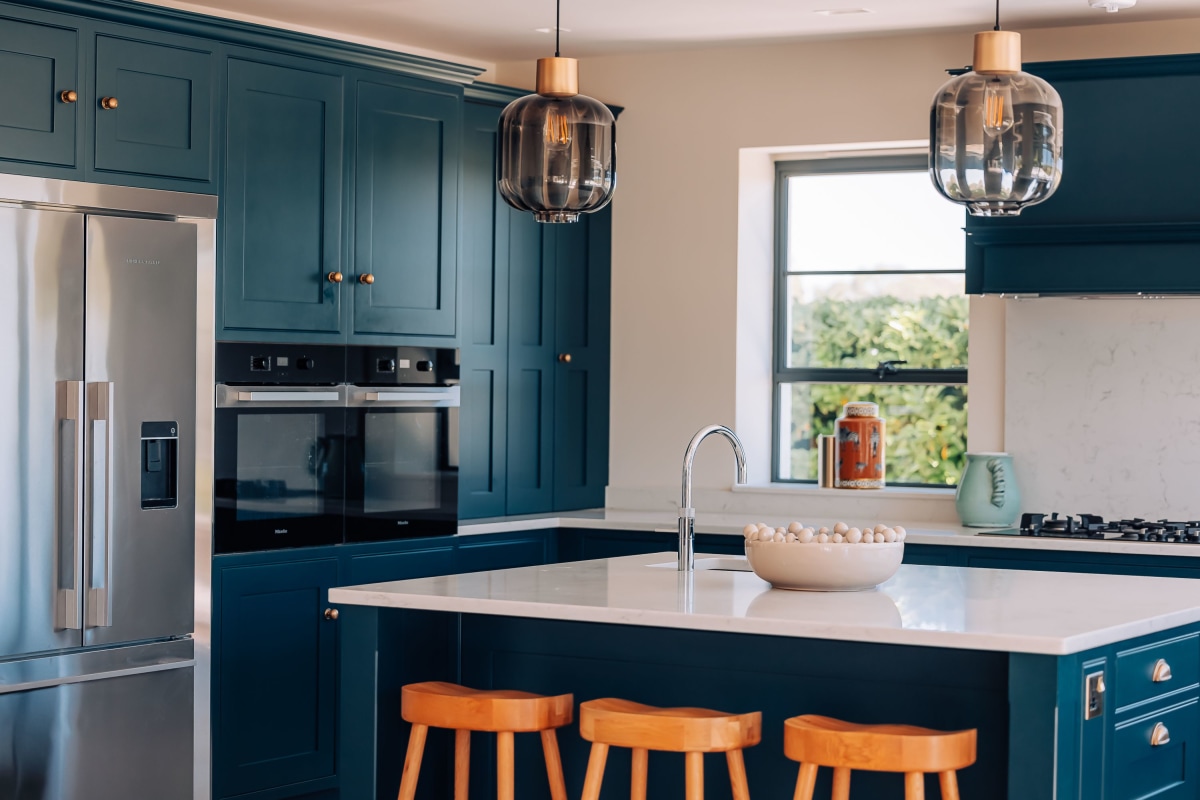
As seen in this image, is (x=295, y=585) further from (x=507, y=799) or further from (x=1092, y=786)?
(x=1092, y=786)

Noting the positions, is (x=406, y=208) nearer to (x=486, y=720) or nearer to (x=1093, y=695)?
(x=486, y=720)

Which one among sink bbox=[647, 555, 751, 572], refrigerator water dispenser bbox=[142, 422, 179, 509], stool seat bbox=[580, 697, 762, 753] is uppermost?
refrigerator water dispenser bbox=[142, 422, 179, 509]

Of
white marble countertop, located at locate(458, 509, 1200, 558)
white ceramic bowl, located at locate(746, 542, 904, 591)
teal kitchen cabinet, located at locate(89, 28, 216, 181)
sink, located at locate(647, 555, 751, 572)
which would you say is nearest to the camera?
white ceramic bowl, located at locate(746, 542, 904, 591)

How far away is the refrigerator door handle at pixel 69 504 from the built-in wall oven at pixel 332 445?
0.46 m

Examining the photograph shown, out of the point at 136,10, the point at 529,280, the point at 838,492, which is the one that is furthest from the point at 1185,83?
the point at 136,10

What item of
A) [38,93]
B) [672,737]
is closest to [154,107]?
[38,93]

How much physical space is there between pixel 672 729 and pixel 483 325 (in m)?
2.78

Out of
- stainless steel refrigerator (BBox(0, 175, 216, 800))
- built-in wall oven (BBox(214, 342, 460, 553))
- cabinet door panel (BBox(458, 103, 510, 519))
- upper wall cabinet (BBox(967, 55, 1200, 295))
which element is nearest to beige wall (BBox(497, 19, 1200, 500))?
cabinet door panel (BBox(458, 103, 510, 519))

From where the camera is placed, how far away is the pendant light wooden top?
2.55m

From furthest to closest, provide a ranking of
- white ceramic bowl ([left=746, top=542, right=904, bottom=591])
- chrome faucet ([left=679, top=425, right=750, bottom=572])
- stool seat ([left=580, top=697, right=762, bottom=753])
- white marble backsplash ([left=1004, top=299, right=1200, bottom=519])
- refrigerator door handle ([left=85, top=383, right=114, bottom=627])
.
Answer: white marble backsplash ([left=1004, top=299, right=1200, bottom=519])
refrigerator door handle ([left=85, top=383, right=114, bottom=627])
chrome faucet ([left=679, top=425, right=750, bottom=572])
white ceramic bowl ([left=746, top=542, right=904, bottom=591])
stool seat ([left=580, top=697, right=762, bottom=753])

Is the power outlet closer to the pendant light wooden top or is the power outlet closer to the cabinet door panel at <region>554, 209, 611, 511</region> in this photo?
the pendant light wooden top

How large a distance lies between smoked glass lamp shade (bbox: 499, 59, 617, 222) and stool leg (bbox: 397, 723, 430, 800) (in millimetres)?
1068

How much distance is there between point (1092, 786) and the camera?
263 cm

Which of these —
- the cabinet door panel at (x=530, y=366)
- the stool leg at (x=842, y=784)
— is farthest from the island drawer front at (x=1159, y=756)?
the cabinet door panel at (x=530, y=366)
